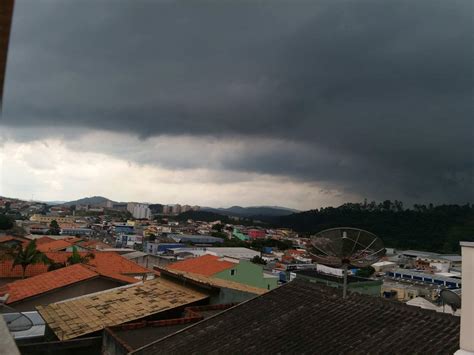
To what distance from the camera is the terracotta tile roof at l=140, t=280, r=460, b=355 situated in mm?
6742

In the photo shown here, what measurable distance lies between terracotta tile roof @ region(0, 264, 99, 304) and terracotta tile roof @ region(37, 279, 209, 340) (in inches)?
160

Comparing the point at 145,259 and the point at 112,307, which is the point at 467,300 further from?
the point at 145,259

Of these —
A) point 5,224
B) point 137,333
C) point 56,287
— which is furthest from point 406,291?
point 5,224

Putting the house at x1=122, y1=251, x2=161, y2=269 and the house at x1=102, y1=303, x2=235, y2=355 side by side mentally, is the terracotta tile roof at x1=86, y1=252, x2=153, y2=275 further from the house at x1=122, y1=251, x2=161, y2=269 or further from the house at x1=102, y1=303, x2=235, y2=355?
the house at x1=102, y1=303, x2=235, y2=355

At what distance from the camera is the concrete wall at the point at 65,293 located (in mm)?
17566

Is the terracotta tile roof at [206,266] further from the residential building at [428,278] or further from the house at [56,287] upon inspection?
the residential building at [428,278]

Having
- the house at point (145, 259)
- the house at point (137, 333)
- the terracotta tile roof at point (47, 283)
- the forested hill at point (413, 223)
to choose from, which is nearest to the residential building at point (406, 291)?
the house at point (145, 259)

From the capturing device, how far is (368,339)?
22.9 feet

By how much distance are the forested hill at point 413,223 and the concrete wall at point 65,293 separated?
137 metres

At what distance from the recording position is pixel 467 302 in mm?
4984

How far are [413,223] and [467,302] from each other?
7214 inches

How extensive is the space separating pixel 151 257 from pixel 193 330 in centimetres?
4419

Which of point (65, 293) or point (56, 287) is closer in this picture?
point (56, 287)

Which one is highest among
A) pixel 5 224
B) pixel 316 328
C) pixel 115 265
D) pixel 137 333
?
pixel 316 328
